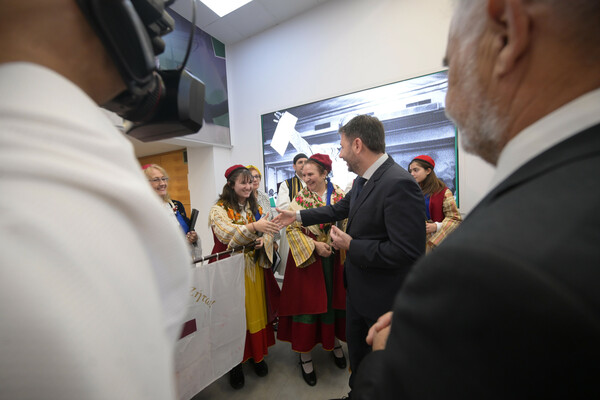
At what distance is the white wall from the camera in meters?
2.87

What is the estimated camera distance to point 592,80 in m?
0.34

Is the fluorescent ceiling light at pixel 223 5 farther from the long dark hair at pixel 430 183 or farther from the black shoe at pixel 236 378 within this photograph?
the black shoe at pixel 236 378

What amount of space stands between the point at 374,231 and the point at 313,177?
3.35 ft

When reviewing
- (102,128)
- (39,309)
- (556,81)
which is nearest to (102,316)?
(39,309)

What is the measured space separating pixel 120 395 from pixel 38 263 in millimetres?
134

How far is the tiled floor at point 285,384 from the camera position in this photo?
1661 millimetres

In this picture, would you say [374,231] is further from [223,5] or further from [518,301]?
[223,5]

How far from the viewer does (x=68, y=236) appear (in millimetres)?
210

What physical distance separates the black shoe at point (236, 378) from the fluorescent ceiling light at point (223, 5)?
4306 mm

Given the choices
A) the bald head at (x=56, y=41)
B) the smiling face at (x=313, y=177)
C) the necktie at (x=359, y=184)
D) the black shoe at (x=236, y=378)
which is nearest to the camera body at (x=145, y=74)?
the bald head at (x=56, y=41)

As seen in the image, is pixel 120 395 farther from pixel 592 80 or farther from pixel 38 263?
pixel 592 80

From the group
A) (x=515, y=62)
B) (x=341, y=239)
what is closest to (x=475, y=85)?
(x=515, y=62)

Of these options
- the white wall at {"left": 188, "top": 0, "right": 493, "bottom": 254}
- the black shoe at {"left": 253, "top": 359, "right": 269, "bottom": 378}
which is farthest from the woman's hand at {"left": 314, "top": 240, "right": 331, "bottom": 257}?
the white wall at {"left": 188, "top": 0, "right": 493, "bottom": 254}

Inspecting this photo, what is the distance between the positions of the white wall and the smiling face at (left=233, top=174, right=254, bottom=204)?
2256 mm
